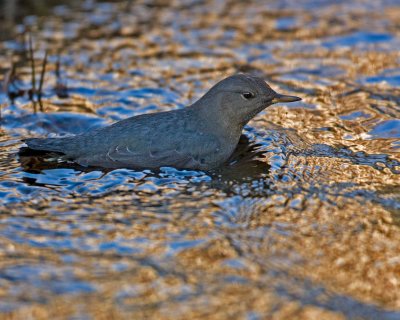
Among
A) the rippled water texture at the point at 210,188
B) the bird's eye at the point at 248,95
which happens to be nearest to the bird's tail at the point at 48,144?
the rippled water texture at the point at 210,188

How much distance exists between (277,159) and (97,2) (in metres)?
6.15

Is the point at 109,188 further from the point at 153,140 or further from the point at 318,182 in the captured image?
the point at 318,182

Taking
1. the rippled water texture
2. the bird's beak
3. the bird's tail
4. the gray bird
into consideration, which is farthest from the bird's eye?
the bird's tail

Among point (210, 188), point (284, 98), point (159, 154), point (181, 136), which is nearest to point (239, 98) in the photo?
point (284, 98)

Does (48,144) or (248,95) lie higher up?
(248,95)

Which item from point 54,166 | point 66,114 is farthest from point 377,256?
point 66,114

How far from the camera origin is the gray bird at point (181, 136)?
6227 millimetres

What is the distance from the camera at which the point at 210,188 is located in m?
5.90

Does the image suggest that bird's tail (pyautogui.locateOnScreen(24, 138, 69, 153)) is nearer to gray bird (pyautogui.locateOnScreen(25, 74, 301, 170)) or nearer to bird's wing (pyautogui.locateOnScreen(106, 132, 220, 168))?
gray bird (pyautogui.locateOnScreen(25, 74, 301, 170))

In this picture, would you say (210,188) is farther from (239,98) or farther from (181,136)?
(239,98)

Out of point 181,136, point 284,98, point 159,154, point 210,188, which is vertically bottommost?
point 210,188

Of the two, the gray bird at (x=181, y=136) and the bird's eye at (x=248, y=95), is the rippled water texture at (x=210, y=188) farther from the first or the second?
the bird's eye at (x=248, y=95)

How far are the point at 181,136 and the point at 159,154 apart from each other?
28cm

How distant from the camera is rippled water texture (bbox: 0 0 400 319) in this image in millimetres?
4332
